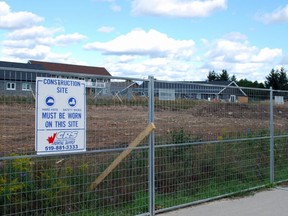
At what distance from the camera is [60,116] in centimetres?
573

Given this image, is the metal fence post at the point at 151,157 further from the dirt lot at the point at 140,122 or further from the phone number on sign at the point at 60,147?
the phone number on sign at the point at 60,147

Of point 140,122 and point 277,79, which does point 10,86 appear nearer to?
point 140,122

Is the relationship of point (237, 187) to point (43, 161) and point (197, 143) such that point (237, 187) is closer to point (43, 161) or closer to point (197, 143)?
point (197, 143)

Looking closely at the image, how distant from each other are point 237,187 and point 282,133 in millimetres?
2655

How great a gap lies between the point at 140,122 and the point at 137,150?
0.46 m

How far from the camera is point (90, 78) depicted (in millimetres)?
6180

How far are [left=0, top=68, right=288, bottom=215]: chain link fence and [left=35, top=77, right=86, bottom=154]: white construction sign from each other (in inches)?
3.9

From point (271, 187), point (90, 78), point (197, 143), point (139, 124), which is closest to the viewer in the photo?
point (90, 78)

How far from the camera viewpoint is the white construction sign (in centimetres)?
551

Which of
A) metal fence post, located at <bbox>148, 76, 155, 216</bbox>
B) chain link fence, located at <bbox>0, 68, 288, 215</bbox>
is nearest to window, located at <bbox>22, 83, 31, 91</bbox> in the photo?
chain link fence, located at <bbox>0, 68, 288, 215</bbox>

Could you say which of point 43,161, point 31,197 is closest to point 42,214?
point 31,197

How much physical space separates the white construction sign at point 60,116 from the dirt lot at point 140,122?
0.15m

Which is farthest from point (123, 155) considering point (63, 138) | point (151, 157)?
point (63, 138)

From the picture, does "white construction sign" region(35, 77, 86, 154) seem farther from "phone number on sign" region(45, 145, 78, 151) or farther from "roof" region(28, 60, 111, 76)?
"roof" region(28, 60, 111, 76)
